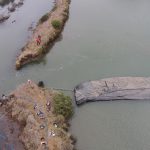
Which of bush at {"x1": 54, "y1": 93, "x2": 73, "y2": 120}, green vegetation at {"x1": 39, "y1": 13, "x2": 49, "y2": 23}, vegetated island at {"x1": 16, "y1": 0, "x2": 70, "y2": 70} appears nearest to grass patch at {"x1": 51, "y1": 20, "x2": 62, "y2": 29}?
vegetated island at {"x1": 16, "y1": 0, "x2": 70, "y2": 70}

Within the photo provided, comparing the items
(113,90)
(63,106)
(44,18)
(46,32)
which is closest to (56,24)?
(46,32)

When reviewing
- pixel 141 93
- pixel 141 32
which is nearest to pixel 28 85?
pixel 141 93

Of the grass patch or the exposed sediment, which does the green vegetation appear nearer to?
the grass patch

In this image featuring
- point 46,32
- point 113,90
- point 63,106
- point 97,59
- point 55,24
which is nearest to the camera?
point 63,106

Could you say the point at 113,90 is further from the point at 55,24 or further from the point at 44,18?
the point at 44,18

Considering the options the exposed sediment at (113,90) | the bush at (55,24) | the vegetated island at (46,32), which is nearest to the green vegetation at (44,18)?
the vegetated island at (46,32)
